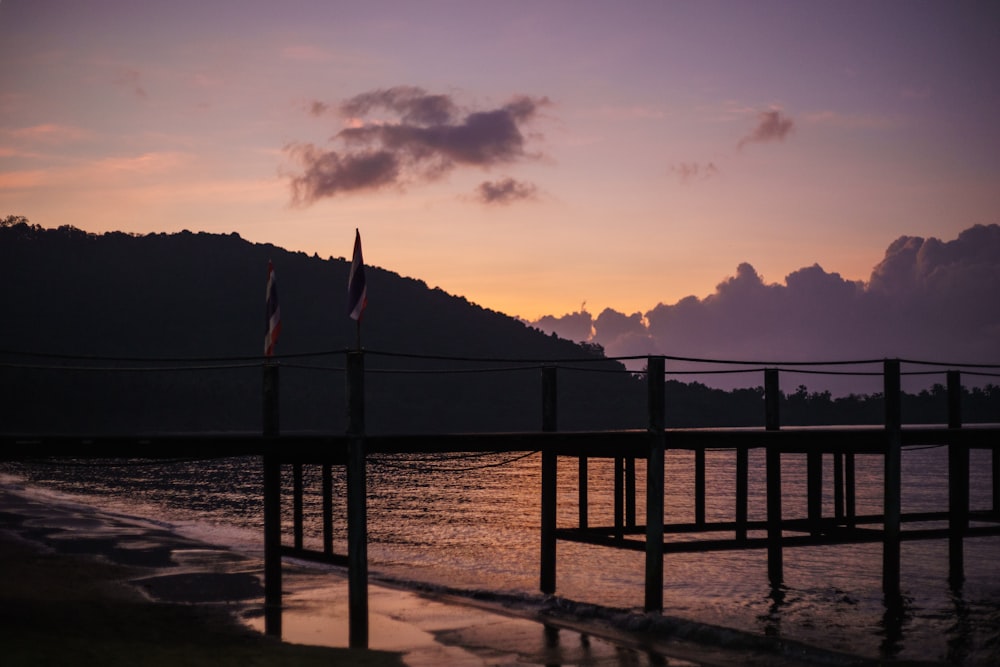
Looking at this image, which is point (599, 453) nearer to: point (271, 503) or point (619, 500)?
point (619, 500)

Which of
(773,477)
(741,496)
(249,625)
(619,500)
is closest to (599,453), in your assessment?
(619,500)

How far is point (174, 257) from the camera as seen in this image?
192m

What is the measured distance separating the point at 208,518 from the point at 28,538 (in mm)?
15192

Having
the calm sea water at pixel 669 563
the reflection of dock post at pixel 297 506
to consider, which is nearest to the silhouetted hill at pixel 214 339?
the calm sea water at pixel 669 563

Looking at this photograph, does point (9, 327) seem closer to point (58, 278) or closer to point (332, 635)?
point (58, 278)

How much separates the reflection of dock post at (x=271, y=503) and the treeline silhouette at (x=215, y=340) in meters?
129

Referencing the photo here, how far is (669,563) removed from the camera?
94.6 ft

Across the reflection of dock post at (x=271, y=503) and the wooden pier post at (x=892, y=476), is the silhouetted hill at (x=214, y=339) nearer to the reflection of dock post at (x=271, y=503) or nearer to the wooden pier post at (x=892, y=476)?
the reflection of dock post at (x=271, y=503)

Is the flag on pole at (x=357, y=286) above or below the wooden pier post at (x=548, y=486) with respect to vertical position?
above

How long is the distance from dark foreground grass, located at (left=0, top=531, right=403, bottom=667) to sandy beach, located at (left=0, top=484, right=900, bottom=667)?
0.08 feet

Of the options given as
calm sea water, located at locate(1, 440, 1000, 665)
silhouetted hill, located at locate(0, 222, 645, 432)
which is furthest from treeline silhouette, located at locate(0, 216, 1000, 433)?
calm sea water, located at locate(1, 440, 1000, 665)

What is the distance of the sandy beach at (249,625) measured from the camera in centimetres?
1260

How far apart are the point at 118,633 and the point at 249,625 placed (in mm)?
2393

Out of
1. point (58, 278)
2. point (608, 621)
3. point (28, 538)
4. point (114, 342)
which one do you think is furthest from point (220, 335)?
point (608, 621)
